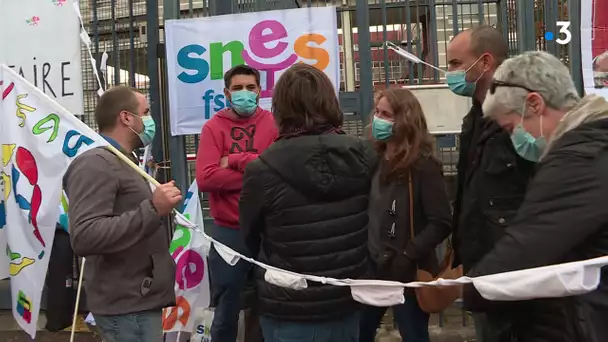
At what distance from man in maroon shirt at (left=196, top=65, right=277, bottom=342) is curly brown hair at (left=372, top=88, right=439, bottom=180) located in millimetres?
914

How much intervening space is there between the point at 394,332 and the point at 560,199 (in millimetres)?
3281

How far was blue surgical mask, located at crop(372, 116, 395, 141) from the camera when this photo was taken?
338cm

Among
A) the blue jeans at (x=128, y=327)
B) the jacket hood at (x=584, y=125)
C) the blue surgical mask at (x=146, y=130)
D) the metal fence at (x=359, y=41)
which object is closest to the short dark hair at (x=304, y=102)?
the blue surgical mask at (x=146, y=130)

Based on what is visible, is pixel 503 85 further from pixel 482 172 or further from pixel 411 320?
pixel 411 320

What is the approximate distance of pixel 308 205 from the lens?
97.4 inches

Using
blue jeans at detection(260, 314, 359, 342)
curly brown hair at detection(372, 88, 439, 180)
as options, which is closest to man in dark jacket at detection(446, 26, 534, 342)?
curly brown hair at detection(372, 88, 439, 180)

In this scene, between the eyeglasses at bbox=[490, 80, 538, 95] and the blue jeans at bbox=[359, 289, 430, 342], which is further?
the blue jeans at bbox=[359, 289, 430, 342]

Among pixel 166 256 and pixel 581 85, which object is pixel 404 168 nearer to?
pixel 166 256

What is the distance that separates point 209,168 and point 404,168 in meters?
1.26

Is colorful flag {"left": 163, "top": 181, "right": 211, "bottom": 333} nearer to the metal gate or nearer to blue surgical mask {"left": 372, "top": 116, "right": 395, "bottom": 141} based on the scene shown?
the metal gate

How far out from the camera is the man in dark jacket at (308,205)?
2461mm

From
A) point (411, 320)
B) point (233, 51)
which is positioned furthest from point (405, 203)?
point (233, 51)

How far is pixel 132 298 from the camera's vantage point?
2684 millimetres

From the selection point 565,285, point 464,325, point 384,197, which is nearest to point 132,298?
point 384,197
